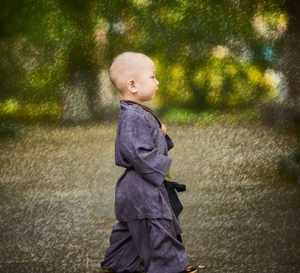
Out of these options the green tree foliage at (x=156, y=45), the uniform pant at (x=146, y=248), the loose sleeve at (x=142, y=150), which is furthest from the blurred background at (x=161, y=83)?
the loose sleeve at (x=142, y=150)

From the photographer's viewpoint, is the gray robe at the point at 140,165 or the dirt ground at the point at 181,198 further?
the dirt ground at the point at 181,198

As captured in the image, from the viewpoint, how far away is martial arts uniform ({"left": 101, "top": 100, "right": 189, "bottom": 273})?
3465mm

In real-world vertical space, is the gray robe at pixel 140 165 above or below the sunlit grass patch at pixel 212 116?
above

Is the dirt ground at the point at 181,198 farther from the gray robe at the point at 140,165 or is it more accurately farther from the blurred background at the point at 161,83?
the gray robe at the point at 140,165

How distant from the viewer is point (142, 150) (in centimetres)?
345

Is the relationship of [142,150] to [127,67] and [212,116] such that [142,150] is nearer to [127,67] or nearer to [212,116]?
[127,67]

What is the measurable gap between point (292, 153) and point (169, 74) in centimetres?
116

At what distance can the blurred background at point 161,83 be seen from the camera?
645cm

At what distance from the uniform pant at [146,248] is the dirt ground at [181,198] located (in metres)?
1.18

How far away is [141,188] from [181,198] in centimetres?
248

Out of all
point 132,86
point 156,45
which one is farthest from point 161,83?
point 132,86

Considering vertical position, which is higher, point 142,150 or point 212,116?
point 142,150

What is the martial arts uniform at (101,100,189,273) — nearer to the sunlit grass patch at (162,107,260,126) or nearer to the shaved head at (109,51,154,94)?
the shaved head at (109,51,154,94)

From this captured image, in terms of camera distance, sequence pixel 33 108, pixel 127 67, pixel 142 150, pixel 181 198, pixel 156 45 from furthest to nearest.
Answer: pixel 33 108 → pixel 156 45 → pixel 181 198 → pixel 127 67 → pixel 142 150
